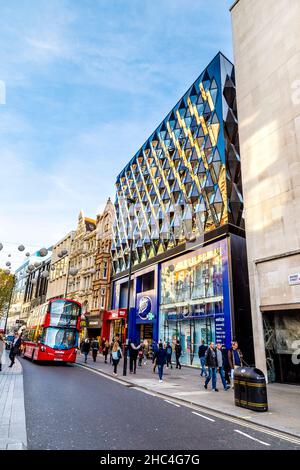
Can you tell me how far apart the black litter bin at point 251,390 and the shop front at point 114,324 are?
2536 cm

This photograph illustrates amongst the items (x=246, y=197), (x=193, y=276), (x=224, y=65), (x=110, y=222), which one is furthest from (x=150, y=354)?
(x=224, y=65)

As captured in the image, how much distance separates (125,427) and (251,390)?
418cm

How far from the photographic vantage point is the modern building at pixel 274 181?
50.3 feet

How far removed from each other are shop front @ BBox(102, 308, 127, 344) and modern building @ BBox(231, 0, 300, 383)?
20.2m

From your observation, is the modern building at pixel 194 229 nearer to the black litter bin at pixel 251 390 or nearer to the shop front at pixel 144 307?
the shop front at pixel 144 307

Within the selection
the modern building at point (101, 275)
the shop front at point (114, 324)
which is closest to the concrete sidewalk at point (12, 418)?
the shop front at point (114, 324)

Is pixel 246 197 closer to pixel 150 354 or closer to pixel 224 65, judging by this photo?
pixel 224 65

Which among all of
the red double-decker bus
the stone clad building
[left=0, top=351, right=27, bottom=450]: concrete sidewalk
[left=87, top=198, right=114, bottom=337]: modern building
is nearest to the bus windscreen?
the red double-decker bus

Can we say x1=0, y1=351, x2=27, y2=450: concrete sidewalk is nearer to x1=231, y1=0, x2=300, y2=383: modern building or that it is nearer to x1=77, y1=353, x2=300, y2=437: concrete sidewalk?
x1=77, y1=353, x2=300, y2=437: concrete sidewalk

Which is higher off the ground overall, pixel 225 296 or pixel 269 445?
pixel 225 296

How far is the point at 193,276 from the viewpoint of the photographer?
981 inches

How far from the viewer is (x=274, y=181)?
16625 mm

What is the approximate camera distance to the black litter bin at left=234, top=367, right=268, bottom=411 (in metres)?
8.77

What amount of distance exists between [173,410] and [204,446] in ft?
10.9
